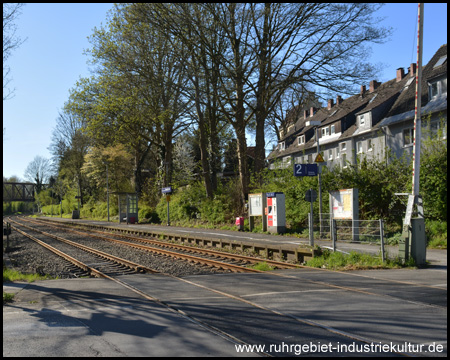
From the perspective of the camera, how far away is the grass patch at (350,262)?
12797 mm

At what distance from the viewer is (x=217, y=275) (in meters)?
12.2

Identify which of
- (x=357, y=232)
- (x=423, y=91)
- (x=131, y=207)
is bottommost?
(x=357, y=232)

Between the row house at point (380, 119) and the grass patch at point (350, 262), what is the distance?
985 cm

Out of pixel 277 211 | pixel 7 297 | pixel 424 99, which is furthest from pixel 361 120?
pixel 7 297

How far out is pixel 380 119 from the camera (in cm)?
3903

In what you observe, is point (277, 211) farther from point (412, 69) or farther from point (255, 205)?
point (412, 69)

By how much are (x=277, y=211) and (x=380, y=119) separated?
19.9m

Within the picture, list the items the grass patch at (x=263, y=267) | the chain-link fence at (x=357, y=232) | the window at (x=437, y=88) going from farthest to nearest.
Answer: the window at (x=437, y=88) < the chain-link fence at (x=357, y=232) < the grass patch at (x=263, y=267)

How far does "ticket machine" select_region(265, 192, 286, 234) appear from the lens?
23.3 meters

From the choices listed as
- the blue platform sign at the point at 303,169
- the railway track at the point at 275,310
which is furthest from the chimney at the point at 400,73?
the railway track at the point at 275,310

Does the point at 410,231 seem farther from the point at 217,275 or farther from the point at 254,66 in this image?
the point at 254,66

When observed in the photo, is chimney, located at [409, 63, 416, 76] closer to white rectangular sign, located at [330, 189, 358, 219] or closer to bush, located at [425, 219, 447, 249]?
white rectangular sign, located at [330, 189, 358, 219]

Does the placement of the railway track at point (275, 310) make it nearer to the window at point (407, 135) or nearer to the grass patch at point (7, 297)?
the grass patch at point (7, 297)

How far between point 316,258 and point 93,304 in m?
7.77
